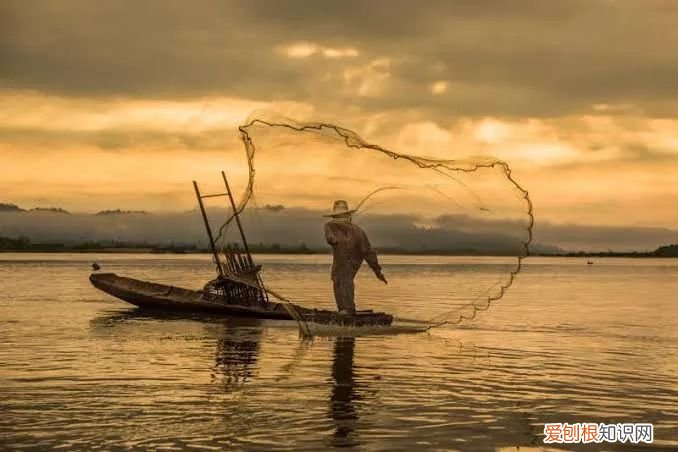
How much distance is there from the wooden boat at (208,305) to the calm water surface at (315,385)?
0.55 m

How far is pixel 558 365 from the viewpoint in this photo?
22.8 meters

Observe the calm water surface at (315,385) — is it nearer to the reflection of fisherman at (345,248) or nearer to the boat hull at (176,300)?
the boat hull at (176,300)

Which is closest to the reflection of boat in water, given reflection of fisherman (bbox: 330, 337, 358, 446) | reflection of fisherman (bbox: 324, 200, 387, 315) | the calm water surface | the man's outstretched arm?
the calm water surface

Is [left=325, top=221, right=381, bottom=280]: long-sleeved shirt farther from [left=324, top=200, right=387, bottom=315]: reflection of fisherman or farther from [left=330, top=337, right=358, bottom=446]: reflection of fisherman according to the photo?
[left=330, top=337, right=358, bottom=446]: reflection of fisherman

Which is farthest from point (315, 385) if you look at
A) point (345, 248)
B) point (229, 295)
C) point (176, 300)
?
point (176, 300)

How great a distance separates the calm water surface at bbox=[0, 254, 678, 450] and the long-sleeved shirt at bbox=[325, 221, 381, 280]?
2.13 metres

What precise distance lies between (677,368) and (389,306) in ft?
82.1

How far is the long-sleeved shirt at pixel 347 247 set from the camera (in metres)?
27.0

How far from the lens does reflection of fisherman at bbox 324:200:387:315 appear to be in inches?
1061

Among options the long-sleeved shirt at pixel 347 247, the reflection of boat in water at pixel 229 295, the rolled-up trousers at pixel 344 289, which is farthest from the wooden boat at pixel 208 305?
the long-sleeved shirt at pixel 347 247

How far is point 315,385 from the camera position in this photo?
18.4 m

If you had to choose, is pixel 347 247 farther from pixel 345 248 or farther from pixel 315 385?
pixel 315 385

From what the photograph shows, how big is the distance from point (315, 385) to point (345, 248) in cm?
909

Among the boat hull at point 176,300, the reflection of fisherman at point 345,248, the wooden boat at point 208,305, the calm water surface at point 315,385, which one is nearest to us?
the calm water surface at point 315,385
